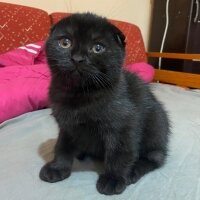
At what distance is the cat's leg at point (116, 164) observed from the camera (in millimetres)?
699

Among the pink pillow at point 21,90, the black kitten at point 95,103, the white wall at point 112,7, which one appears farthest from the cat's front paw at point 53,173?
the white wall at point 112,7

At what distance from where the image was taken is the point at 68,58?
636 millimetres

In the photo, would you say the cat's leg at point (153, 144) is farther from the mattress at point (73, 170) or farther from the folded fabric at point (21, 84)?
the folded fabric at point (21, 84)

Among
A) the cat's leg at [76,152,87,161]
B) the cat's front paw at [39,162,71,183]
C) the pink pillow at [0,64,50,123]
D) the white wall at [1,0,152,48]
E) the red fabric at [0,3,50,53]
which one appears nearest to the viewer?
the cat's front paw at [39,162,71,183]

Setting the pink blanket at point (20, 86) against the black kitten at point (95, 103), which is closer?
the black kitten at point (95, 103)

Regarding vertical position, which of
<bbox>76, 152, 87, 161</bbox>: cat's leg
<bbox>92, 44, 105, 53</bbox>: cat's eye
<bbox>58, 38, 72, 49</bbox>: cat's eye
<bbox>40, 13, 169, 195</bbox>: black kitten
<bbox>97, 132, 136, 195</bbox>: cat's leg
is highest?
<bbox>58, 38, 72, 49</bbox>: cat's eye

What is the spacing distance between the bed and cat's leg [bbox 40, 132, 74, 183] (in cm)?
2

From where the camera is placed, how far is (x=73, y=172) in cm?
78

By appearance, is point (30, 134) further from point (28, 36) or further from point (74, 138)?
point (28, 36)

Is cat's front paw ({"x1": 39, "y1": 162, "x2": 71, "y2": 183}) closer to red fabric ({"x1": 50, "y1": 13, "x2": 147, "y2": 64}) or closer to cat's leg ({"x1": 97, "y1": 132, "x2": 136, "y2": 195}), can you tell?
cat's leg ({"x1": 97, "y1": 132, "x2": 136, "y2": 195})

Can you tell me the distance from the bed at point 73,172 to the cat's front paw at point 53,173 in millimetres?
14

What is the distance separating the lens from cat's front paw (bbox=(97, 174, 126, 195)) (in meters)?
0.68

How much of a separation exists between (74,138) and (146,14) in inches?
86.8

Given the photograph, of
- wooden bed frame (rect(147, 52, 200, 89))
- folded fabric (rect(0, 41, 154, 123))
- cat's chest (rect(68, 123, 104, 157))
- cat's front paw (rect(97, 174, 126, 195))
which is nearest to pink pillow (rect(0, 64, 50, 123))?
folded fabric (rect(0, 41, 154, 123))
